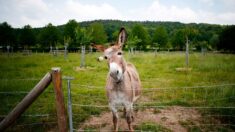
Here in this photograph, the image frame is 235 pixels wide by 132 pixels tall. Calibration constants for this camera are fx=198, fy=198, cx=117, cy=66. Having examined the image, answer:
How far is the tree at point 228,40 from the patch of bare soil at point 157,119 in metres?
58.2

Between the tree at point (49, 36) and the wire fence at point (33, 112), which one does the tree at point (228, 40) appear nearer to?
the tree at point (49, 36)

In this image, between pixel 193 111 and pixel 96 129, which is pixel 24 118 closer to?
pixel 96 129

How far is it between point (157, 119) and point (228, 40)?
59943 millimetres

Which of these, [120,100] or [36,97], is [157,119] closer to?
[120,100]

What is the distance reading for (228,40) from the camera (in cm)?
5666

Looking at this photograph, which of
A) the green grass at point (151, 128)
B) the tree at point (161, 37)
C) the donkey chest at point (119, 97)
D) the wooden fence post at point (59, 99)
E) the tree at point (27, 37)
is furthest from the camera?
the tree at point (161, 37)

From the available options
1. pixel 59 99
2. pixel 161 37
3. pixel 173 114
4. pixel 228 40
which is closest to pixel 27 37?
pixel 161 37

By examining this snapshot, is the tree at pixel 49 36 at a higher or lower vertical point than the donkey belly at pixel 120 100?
higher

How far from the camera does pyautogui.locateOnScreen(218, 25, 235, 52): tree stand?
56094 mm

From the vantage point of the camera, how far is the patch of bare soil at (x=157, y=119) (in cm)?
543

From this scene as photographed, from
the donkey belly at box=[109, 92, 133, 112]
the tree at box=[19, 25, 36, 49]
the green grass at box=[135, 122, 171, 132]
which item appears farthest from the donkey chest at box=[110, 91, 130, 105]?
the tree at box=[19, 25, 36, 49]

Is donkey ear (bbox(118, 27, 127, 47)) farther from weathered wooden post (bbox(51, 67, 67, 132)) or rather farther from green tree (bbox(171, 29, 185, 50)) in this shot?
green tree (bbox(171, 29, 185, 50))

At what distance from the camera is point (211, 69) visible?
14.2 m

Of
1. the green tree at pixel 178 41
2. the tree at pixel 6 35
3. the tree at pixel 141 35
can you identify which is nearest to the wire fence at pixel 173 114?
the tree at pixel 6 35
